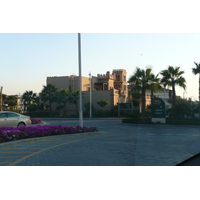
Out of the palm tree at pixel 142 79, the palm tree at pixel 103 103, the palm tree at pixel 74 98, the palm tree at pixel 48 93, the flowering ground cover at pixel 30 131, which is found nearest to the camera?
the flowering ground cover at pixel 30 131

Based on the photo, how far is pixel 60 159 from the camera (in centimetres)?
843

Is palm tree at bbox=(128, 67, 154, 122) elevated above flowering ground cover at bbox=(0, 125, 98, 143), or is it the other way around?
palm tree at bbox=(128, 67, 154, 122)

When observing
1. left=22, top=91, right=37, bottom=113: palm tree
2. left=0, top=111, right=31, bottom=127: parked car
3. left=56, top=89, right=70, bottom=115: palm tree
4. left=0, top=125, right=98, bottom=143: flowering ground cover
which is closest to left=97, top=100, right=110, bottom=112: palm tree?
left=56, top=89, right=70, bottom=115: palm tree

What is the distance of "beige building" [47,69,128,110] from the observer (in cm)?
5294

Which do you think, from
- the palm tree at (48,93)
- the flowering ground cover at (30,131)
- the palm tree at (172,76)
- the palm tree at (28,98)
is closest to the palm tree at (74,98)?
the palm tree at (48,93)

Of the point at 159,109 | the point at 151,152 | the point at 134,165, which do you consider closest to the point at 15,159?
the point at 134,165

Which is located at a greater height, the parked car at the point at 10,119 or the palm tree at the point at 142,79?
the palm tree at the point at 142,79

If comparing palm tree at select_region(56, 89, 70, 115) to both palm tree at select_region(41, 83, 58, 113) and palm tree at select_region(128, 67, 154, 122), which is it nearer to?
palm tree at select_region(41, 83, 58, 113)

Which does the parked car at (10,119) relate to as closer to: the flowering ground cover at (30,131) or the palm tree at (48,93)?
the flowering ground cover at (30,131)

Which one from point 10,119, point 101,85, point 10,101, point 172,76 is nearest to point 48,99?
point 101,85

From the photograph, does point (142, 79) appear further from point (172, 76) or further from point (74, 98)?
point (74, 98)

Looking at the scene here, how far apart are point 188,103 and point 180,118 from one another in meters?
1.69

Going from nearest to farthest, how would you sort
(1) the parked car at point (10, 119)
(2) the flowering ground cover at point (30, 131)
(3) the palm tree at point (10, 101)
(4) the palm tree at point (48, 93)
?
1. (2) the flowering ground cover at point (30, 131)
2. (1) the parked car at point (10, 119)
3. (4) the palm tree at point (48, 93)
4. (3) the palm tree at point (10, 101)

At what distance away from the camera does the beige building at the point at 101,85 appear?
5294 centimetres
